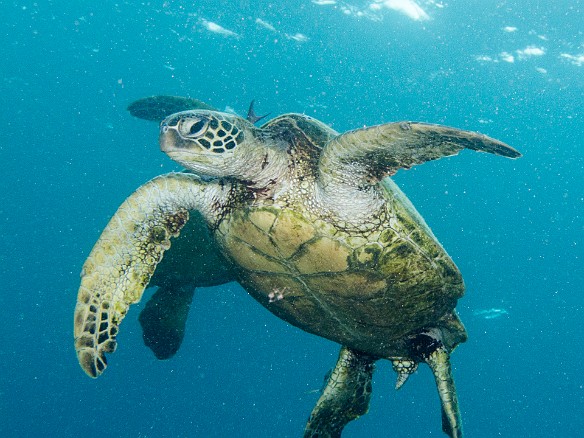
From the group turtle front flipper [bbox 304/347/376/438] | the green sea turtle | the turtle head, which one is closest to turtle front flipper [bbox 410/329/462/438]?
the green sea turtle

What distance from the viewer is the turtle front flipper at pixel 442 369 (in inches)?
147

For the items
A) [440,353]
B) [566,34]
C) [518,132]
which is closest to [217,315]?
[518,132]

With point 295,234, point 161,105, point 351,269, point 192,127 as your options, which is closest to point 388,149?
point 295,234

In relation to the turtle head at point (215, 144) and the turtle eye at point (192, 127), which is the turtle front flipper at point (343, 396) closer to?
the turtle head at point (215, 144)

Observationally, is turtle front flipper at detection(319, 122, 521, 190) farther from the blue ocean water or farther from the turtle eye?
the blue ocean water

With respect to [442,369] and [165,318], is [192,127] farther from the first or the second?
[165,318]

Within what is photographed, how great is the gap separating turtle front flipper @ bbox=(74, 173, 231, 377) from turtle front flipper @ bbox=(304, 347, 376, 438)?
2.12 m

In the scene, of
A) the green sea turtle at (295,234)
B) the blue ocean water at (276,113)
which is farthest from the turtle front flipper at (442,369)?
the blue ocean water at (276,113)

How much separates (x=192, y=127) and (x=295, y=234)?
3.45 ft

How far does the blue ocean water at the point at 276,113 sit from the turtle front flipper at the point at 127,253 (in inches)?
627

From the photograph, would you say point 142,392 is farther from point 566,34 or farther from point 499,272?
point 566,34

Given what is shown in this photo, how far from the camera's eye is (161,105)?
745cm

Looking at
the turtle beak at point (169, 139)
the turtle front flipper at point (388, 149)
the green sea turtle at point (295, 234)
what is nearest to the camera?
the turtle front flipper at point (388, 149)

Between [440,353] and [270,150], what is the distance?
2.52 meters
